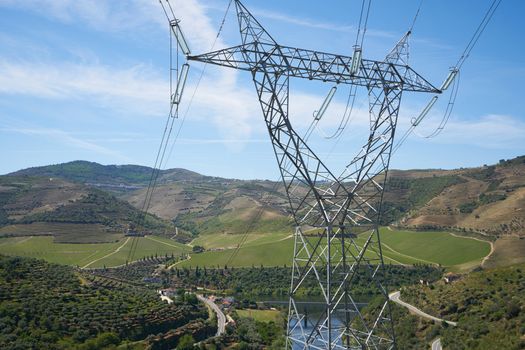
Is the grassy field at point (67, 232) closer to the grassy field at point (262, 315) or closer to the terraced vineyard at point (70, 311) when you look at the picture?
the terraced vineyard at point (70, 311)

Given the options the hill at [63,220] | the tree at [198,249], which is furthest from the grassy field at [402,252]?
the hill at [63,220]

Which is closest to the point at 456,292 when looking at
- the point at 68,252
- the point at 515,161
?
the point at 68,252

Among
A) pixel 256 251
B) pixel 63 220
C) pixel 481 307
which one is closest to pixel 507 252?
pixel 481 307

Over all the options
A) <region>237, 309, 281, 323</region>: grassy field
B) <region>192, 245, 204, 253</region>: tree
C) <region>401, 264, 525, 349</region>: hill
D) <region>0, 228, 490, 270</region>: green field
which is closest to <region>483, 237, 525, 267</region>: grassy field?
<region>0, 228, 490, 270</region>: green field

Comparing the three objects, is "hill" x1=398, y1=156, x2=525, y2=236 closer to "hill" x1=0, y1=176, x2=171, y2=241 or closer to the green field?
the green field

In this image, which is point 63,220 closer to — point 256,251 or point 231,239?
point 231,239

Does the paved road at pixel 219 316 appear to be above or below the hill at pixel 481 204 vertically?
below
